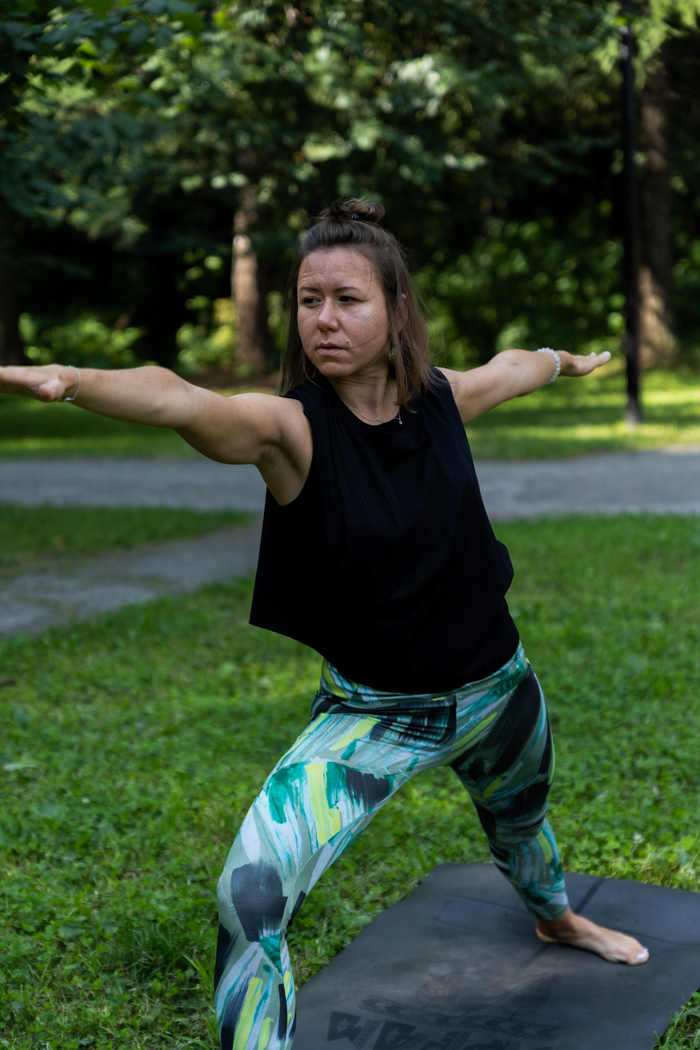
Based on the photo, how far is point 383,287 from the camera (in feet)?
7.63

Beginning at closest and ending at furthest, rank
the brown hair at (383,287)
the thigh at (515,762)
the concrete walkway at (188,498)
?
the brown hair at (383,287) → the thigh at (515,762) → the concrete walkway at (188,498)

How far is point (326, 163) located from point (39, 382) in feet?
47.7

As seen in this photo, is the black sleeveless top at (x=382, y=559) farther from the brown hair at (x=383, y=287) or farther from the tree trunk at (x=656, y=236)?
the tree trunk at (x=656, y=236)

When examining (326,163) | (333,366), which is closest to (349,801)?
(333,366)

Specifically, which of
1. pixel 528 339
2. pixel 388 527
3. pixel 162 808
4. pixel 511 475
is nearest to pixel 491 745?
pixel 388 527

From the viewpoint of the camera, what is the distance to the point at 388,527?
2182 mm

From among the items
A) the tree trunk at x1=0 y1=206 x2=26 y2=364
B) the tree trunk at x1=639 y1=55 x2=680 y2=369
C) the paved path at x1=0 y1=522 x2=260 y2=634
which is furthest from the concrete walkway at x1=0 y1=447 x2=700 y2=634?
the tree trunk at x1=639 y1=55 x2=680 y2=369

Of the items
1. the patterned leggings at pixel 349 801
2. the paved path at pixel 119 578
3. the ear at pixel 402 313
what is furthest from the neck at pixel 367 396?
the paved path at pixel 119 578

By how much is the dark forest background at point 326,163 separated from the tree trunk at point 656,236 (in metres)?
0.05

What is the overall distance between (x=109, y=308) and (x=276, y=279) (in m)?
4.57

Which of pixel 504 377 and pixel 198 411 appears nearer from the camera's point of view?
pixel 198 411

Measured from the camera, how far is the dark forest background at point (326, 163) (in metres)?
7.57

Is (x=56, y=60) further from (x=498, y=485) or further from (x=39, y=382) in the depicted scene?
(x=498, y=485)

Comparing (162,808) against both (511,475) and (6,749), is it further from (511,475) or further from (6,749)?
(511,475)
